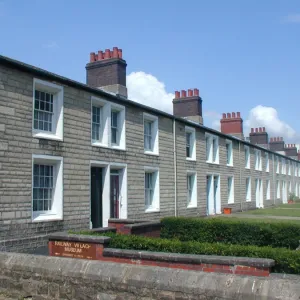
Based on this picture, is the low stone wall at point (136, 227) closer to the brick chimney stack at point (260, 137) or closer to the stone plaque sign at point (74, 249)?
the stone plaque sign at point (74, 249)

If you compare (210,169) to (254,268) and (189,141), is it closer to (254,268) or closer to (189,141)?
(189,141)

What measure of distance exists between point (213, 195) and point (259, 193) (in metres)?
11.2

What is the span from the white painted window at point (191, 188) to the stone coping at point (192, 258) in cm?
1520

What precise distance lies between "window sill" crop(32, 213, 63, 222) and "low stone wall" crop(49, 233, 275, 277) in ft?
10.5

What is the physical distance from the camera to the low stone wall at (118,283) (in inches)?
205

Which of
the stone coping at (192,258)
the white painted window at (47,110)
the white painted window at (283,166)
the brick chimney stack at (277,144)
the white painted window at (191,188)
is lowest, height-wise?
the stone coping at (192,258)

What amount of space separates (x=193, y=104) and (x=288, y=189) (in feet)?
83.4

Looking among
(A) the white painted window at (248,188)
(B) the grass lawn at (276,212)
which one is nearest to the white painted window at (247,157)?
(A) the white painted window at (248,188)

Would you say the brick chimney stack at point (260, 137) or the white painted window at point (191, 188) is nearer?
the white painted window at point (191, 188)

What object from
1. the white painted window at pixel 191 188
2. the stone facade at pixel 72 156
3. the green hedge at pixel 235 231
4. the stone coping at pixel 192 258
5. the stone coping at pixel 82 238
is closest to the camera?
the stone coping at pixel 192 258

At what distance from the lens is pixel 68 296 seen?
268 inches

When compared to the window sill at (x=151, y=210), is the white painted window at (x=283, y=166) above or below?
above

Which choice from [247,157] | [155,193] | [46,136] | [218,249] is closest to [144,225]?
[46,136]

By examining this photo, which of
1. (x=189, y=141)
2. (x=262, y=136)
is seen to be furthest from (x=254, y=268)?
(x=262, y=136)
